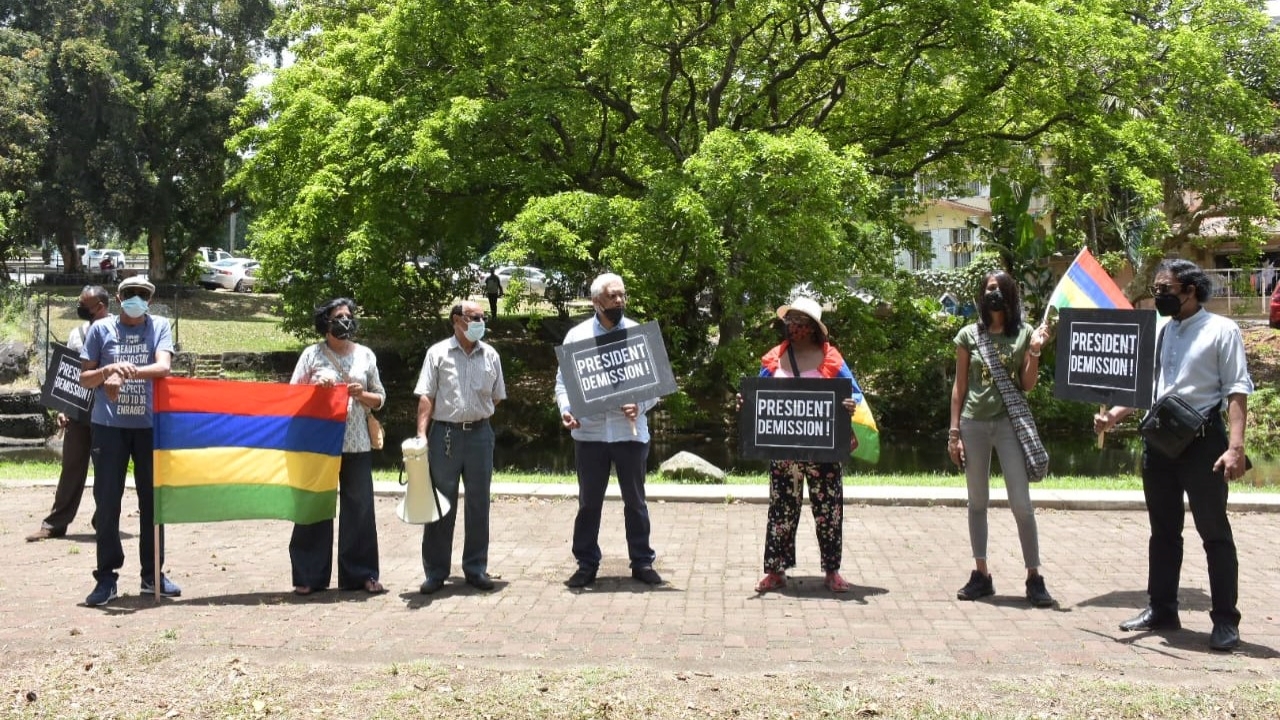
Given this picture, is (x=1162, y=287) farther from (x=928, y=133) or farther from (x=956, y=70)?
(x=928, y=133)

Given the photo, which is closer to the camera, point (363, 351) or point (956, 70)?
point (363, 351)

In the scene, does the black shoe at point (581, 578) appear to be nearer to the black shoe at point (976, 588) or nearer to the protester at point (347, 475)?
the protester at point (347, 475)

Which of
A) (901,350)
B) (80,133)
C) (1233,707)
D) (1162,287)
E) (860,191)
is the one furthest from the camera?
(80,133)

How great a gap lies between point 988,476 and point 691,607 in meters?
1.95

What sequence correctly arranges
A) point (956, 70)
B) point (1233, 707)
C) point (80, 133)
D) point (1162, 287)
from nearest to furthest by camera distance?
point (1233, 707)
point (1162, 287)
point (956, 70)
point (80, 133)

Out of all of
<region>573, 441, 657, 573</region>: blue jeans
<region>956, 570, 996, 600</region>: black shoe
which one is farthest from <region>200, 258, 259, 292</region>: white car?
<region>956, 570, 996, 600</region>: black shoe

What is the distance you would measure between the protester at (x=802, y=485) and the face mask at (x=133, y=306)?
3.97m

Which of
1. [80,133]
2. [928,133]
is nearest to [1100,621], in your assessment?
[928,133]

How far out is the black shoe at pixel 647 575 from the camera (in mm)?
7902

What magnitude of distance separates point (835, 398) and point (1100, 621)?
200 centimetres

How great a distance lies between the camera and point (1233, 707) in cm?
505

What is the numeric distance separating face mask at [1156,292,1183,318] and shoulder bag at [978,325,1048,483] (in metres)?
1.02

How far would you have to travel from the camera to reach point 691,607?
23.7 ft

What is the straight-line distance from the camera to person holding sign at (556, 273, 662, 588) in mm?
7914
